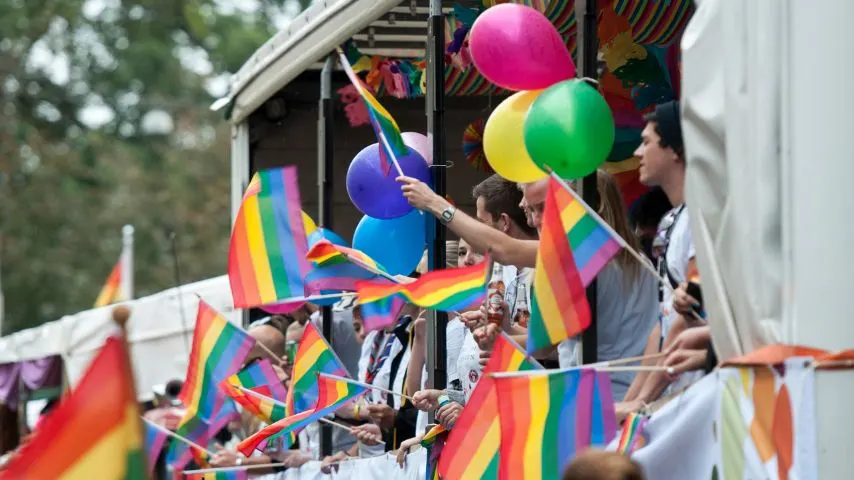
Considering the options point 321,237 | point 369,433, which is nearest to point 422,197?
point 321,237

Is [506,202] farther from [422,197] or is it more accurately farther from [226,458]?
[226,458]

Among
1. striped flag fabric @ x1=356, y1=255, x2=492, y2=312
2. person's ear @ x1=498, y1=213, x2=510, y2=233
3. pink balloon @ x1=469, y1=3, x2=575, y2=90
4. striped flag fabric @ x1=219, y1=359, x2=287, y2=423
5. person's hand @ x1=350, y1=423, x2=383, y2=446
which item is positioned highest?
pink balloon @ x1=469, y1=3, x2=575, y2=90

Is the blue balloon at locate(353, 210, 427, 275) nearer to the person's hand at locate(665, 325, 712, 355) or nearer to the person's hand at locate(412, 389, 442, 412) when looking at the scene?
the person's hand at locate(412, 389, 442, 412)

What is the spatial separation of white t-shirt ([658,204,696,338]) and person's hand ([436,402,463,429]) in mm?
1887

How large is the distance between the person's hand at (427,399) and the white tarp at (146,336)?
35.9 feet

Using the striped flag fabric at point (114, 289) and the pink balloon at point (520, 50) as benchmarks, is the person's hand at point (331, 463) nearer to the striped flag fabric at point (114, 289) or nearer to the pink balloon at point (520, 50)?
the pink balloon at point (520, 50)

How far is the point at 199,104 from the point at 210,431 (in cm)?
4193

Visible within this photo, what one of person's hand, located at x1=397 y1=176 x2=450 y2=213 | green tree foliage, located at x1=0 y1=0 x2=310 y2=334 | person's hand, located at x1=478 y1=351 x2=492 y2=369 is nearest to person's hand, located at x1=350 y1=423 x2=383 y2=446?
person's hand, located at x1=478 y1=351 x2=492 y2=369

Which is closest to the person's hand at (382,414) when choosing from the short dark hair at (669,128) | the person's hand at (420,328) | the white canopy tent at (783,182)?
the person's hand at (420,328)

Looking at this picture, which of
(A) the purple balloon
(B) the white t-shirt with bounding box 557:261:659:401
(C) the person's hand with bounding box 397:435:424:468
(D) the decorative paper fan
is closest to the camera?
(B) the white t-shirt with bounding box 557:261:659:401

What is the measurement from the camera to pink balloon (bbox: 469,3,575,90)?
259 inches

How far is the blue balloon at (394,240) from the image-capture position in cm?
848

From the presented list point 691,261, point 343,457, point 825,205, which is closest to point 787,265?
point 825,205

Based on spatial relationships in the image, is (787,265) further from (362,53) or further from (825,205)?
(362,53)
